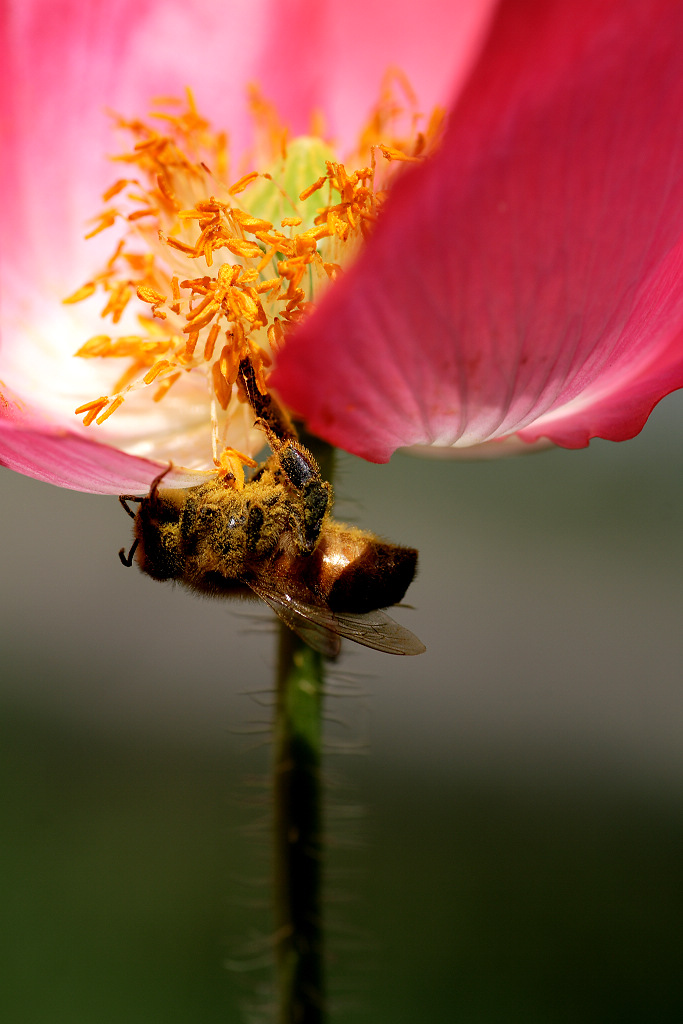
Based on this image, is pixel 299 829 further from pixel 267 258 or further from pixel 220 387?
pixel 267 258

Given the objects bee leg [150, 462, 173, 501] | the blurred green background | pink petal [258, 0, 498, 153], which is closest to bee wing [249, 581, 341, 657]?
bee leg [150, 462, 173, 501]

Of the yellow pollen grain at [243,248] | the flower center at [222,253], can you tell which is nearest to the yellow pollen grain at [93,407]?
the flower center at [222,253]

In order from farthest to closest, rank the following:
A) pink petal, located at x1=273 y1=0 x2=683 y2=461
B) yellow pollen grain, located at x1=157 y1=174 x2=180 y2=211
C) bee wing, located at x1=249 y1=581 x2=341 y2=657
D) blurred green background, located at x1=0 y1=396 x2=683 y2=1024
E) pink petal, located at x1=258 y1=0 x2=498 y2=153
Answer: blurred green background, located at x1=0 y1=396 x2=683 y2=1024 < pink petal, located at x1=258 y1=0 x2=498 y2=153 < yellow pollen grain, located at x1=157 y1=174 x2=180 y2=211 < bee wing, located at x1=249 y1=581 x2=341 y2=657 < pink petal, located at x1=273 y1=0 x2=683 y2=461

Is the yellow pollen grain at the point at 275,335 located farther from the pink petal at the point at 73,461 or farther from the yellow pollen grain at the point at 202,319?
the pink petal at the point at 73,461

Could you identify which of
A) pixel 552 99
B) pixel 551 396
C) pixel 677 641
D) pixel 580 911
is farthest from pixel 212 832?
pixel 552 99

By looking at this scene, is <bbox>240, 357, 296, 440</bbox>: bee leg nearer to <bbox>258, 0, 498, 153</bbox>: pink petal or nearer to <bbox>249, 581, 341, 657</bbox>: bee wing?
<bbox>249, 581, 341, 657</bbox>: bee wing

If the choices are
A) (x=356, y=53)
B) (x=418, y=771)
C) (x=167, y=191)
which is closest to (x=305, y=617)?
(x=167, y=191)
